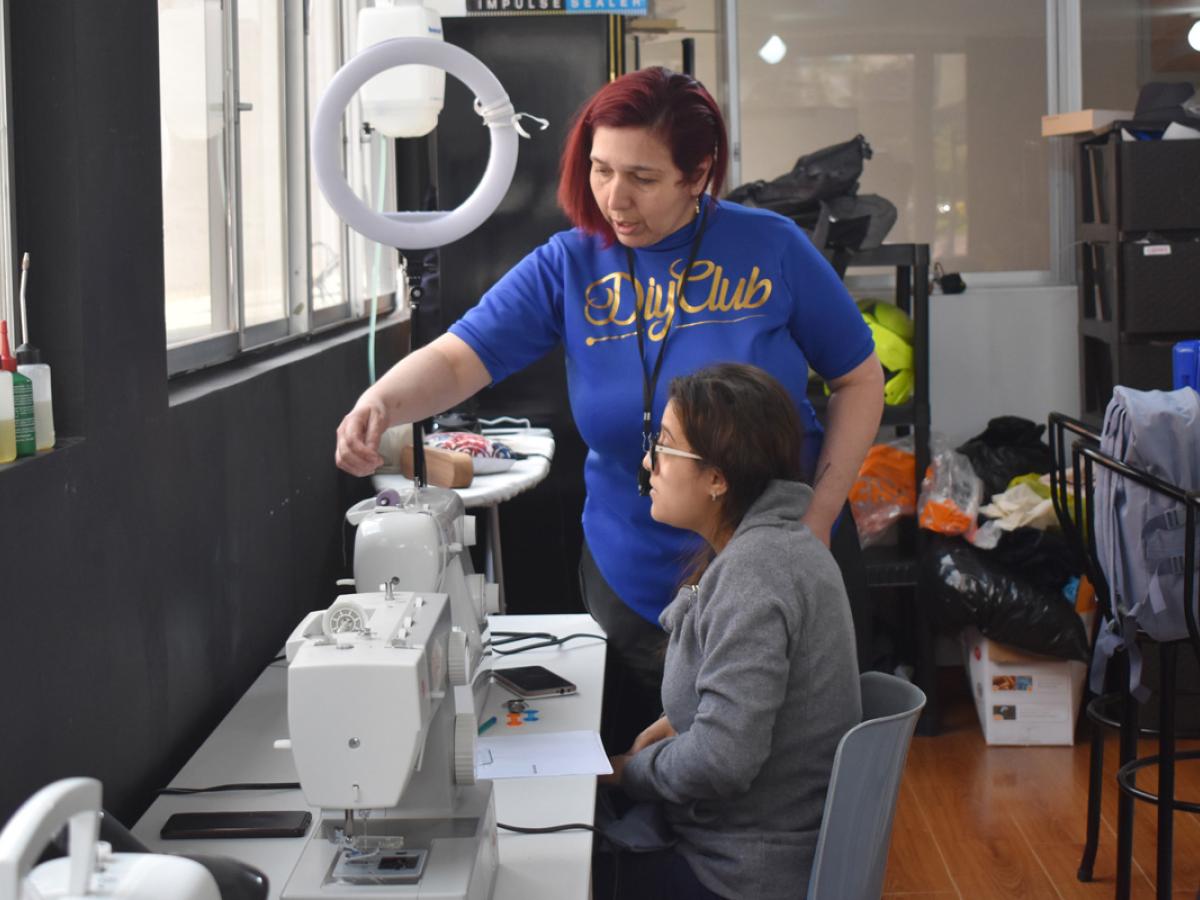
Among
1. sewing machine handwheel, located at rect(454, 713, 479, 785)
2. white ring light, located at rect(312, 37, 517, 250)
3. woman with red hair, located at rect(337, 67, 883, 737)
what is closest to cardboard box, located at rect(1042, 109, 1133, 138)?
woman with red hair, located at rect(337, 67, 883, 737)

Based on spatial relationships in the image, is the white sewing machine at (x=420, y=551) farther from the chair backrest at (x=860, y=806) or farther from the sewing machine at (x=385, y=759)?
the chair backrest at (x=860, y=806)

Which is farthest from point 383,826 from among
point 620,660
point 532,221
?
point 532,221

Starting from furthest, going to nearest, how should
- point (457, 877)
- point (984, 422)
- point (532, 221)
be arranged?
point (984, 422) → point (532, 221) → point (457, 877)

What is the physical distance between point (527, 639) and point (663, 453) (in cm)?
66

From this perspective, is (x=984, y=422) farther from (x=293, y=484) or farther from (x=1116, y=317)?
(x=293, y=484)

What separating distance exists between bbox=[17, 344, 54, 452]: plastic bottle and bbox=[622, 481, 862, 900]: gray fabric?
76cm

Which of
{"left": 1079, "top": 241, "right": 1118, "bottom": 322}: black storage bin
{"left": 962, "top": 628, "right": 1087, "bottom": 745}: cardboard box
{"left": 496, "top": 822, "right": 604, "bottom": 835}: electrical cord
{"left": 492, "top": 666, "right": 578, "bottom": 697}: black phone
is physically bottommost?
→ {"left": 962, "top": 628, "right": 1087, "bottom": 745}: cardboard box

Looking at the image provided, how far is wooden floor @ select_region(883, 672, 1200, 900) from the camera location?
9.93 feet

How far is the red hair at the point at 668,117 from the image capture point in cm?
201

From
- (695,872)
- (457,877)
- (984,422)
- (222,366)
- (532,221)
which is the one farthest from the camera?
(984,422)

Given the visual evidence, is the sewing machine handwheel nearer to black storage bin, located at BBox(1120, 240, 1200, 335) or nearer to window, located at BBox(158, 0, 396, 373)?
window, located at BBox(158, 0, 396, 373)

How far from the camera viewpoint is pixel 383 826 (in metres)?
1.41

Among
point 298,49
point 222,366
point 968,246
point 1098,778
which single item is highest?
point 298,49

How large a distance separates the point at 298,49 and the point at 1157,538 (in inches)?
76.0
